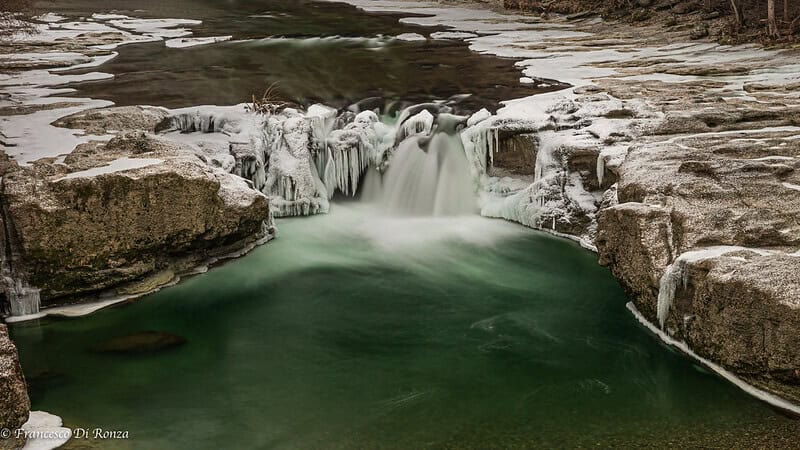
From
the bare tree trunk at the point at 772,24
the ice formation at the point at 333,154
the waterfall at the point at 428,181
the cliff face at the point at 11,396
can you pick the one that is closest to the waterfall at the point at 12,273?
the cliff face at the point at 11,396

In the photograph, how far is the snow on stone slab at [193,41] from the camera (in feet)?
65.2

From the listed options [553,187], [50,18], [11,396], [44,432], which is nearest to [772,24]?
[553,187]

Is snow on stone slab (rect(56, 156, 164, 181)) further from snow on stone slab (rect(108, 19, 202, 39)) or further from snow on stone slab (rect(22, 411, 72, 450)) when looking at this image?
snow on stone slab (rect(108, 19, 202, 39))

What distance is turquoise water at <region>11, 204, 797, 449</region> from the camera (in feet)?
20.9

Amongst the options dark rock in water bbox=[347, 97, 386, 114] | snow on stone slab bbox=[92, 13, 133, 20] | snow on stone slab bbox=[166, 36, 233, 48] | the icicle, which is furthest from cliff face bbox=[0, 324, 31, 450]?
snow on stone slab bbox=[92, 13, 133, 20]

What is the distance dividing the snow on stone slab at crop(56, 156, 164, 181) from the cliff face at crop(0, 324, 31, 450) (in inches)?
122

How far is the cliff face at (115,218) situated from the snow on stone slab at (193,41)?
35.0ft

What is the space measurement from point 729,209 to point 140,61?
1319cm

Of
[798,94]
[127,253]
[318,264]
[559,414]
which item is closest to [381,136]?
[318,264]

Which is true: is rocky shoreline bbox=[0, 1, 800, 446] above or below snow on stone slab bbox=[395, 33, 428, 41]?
below

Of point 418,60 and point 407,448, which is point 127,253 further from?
point 418,60

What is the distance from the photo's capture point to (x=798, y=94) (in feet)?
38.2

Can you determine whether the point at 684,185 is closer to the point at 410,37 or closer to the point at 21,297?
the point at 21,297

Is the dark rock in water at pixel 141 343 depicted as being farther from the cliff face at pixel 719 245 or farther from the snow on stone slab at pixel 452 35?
the snow on stone slab at pixel 452 35
